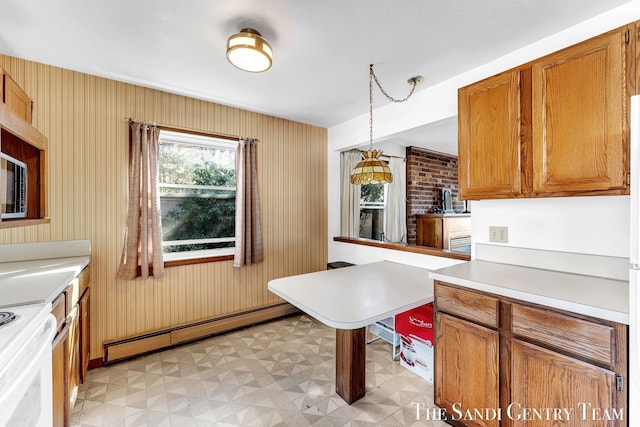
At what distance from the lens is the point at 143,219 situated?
2436mm

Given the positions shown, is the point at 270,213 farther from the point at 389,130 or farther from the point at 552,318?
the point at 552,318

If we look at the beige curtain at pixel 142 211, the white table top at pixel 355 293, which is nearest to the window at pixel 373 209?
the white table top at pixel 355 293

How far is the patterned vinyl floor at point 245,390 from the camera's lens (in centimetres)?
176

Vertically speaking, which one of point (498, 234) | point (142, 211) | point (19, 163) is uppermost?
point (19, 163)

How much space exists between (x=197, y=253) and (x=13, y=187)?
5.33 ft

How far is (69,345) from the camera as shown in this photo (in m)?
1.57

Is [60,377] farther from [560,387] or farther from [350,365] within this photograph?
[560,387]

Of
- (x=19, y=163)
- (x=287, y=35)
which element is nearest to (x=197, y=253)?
(x=19, y=163)

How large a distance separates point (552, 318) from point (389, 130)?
213 cm

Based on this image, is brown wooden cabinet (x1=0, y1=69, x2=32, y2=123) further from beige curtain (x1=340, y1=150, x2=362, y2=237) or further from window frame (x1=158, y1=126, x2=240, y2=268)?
beige curtain (x1=340, y1=150, x2=362, y2=237)

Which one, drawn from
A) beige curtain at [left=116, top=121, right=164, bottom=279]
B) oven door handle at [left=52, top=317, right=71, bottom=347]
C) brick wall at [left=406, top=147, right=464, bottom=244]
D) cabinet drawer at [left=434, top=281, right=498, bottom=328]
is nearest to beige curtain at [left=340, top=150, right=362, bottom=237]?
brick wall at [left=406, top=147, right=464, bottom=244]

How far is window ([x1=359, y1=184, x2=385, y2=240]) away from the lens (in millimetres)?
4094

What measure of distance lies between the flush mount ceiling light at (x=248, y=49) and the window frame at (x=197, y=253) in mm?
1215

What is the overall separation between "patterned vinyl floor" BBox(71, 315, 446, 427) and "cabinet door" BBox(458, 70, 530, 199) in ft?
5.16
